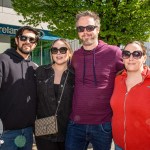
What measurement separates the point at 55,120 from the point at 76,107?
1.08 feet

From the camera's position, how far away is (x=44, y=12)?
472 inches

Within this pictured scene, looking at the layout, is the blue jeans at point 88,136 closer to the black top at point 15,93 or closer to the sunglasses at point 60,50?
the black top at point 15,93

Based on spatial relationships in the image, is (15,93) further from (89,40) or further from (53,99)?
(89,40)

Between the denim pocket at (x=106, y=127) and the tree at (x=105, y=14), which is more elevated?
the tree at (x=105, y=14)

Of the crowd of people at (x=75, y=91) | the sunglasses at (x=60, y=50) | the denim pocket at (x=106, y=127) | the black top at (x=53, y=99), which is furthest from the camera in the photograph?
the sunglasses at (x=60, y=50)

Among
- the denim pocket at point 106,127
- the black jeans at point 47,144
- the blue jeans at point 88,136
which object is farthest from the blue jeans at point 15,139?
the denim pocket at point 106,127

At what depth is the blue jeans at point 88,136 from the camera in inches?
162

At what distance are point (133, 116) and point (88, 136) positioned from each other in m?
0.83

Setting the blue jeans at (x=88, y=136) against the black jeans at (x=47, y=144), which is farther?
the black jeans at (x=47, y=144)

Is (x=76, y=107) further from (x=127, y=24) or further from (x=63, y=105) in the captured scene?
(x=127, y=24)

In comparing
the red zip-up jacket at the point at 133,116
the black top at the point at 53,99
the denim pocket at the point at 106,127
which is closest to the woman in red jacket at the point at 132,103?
the red zip-up jacket at the point at 133,116

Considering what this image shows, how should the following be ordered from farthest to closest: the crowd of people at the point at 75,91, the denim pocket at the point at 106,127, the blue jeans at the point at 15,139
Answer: the denim pocket at the point at 106,127, the blue jeans at the point at 15,139, the crowd of people at the point at 75,91

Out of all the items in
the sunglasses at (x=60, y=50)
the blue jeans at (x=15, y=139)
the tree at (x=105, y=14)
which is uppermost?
the tree at (x=105, y=14)

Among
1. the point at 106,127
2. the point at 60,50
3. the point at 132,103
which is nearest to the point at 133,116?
the point at 132,103
